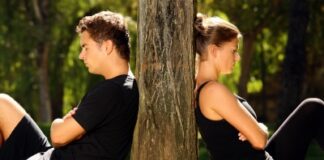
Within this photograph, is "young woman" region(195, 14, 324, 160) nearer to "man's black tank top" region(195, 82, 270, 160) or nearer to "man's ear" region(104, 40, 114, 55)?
"man's black tank top" region(195, 82, 270, 160)

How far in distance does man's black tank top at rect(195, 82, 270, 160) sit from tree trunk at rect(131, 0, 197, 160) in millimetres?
477

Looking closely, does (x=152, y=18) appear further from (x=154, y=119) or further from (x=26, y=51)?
(x=26, y=51)

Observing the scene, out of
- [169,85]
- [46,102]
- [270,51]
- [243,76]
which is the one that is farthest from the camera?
[270,51]

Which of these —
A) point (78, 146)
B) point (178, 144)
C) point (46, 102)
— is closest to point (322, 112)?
point (178, 144)

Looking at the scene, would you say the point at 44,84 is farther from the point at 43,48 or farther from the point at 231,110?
the point at 231,110

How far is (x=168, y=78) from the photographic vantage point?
206 inches

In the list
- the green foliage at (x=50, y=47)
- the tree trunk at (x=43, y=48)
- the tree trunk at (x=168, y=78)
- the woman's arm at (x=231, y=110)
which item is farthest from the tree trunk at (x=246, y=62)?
the woman's arm at (x=231, y=110)

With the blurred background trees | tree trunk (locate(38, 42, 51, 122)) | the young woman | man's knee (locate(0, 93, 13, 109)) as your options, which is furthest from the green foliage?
the young woman

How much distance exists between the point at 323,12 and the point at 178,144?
16822 millimetres

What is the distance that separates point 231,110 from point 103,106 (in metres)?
0.86

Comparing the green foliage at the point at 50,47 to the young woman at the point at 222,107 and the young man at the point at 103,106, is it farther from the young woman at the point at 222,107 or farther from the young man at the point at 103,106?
the young man at the point at 103,106

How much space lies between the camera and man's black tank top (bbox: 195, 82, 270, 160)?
470 cm

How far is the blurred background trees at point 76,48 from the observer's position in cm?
2167

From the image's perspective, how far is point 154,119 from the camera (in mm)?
5254
